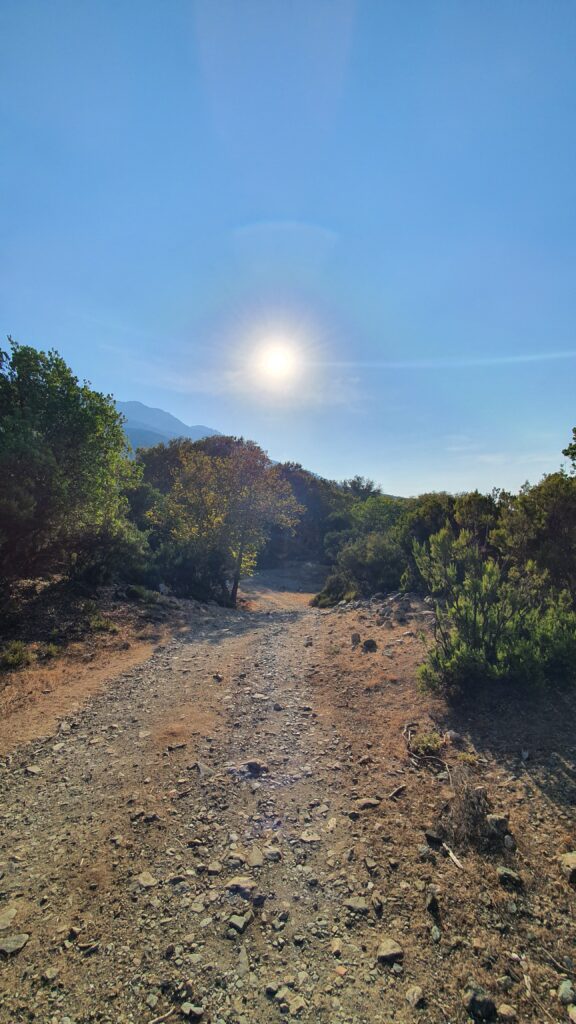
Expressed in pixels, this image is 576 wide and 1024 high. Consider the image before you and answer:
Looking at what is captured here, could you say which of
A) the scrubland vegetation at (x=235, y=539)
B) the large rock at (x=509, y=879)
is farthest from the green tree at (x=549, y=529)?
the large rock at (x=509, y=879)

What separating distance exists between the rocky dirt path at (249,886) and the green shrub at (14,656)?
363cm

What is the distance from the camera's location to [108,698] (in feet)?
29.0

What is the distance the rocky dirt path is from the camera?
9.78 feet

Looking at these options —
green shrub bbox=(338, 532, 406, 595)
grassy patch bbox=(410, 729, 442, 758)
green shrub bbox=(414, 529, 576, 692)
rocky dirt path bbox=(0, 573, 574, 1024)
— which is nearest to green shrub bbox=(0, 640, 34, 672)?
rocky dirt path bbox=(0, 573, 574, 1024)

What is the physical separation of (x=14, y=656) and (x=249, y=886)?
906 centimetres

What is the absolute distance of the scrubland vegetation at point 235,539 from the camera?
26.5 ft

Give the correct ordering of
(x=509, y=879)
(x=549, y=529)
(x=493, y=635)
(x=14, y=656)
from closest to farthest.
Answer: (x=509, y=879) → (x=493, y=635) → (x=14, y=656) → (x=549, y=529)

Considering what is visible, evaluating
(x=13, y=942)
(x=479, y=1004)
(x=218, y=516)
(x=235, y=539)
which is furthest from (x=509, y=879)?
(x=218, y=516)

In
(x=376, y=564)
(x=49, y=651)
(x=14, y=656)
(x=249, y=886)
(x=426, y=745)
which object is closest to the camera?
(x=249, y=886)

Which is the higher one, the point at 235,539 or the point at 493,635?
the point at 235,539

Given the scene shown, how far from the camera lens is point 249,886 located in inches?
156

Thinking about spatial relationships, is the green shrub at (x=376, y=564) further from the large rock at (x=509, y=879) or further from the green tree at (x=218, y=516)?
the large rock at (x=509, y=879)

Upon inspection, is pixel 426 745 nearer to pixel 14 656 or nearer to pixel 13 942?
pixel 13 942

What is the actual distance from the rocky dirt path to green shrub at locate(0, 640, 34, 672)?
363cm
